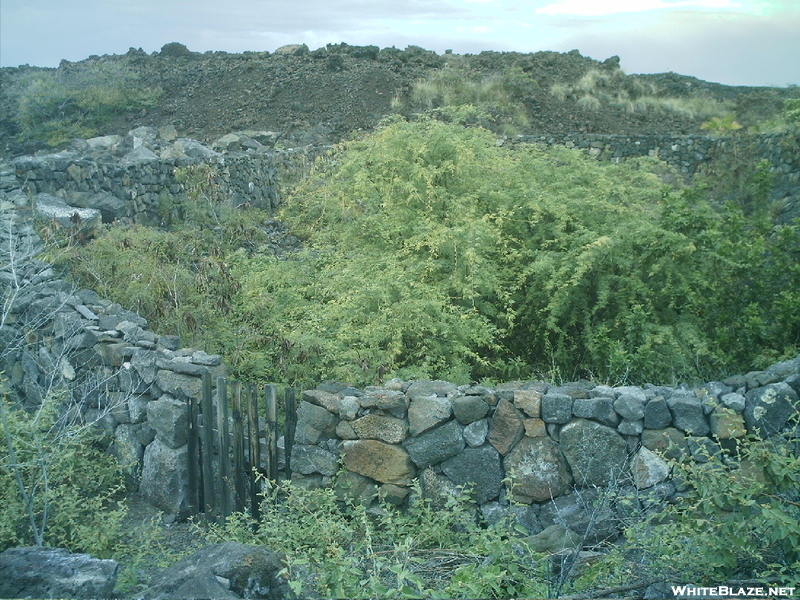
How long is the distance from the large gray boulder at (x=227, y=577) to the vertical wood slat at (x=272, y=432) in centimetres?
197

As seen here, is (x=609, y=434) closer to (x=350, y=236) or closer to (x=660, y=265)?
(x=660, y=265)

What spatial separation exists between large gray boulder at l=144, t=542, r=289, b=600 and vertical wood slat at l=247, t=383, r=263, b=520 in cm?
198

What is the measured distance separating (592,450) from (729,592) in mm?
1885

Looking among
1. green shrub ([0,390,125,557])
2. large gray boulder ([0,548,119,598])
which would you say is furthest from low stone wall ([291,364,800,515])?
large gray boulder ([0,548,119,598])

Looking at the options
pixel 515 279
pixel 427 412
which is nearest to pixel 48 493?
pixel 427 412

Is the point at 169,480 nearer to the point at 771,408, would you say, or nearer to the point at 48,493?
the point at 48,493

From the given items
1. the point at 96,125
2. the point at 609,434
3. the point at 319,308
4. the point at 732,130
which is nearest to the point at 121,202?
the point at 319,308

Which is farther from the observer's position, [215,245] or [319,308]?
[215,245]

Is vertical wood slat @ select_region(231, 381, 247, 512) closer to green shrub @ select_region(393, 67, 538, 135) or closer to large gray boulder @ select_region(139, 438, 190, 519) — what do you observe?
large gray boulder @ select_region(139, 438, 190, 519)

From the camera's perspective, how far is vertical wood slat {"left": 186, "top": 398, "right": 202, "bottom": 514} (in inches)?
236

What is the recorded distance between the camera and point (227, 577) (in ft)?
11.3

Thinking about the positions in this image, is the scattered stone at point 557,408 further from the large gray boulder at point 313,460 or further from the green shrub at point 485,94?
the green shrub at point 485,94

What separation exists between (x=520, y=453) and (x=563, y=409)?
1.45 ft

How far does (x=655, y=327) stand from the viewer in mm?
7605
